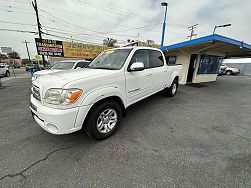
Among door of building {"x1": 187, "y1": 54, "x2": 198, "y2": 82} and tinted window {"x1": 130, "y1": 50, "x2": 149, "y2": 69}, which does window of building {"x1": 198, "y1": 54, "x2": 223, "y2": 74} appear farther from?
tinted window {"x1": 130, "y1": 50, "x2": 149, "y2": 69}

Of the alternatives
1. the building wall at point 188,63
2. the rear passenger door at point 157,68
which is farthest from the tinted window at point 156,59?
the building wall at point 188,63

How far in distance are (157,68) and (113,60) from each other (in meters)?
1.61

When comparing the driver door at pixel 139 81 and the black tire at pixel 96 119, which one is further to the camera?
the driver door at pixel 139 81

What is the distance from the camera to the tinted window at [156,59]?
4062 mm

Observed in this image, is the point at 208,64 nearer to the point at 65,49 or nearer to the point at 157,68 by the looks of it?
the point at 157,68

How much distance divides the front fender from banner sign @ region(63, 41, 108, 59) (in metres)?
16.6

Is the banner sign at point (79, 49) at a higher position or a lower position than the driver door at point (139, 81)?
higher

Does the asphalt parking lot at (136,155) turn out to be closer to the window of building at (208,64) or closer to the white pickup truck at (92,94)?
the white pickup truck at (92,94)

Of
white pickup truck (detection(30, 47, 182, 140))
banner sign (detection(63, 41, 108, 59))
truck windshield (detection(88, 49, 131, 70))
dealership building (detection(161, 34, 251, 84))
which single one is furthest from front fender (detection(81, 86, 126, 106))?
banner sign (detection(63, 41, 108, 59))

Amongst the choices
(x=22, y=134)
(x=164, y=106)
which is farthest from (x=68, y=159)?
(x=164, y=106)

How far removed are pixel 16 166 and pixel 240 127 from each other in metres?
5.10

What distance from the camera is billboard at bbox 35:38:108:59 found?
49.5 ft

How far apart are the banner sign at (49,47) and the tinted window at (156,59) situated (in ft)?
50.4

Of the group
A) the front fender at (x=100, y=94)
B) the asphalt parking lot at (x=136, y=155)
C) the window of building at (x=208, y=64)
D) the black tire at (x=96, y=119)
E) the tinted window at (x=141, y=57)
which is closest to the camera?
the asphalt parking lot at (x=136, y=155)
